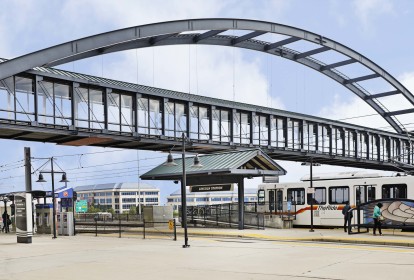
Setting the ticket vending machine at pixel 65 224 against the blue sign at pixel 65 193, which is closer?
the ticket vending machine at pixel 65 224

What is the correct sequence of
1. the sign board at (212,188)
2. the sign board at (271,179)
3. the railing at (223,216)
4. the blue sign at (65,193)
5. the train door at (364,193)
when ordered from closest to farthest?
the train door at (364,193)
the sign board at (212,188)
the railing at (223,216)
the sign board at (271,179)
the blue sign at (65,193)

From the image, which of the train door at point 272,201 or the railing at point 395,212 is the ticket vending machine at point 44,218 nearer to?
the train door at point 272,201

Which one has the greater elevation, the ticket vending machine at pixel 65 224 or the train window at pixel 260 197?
the train window at pixel 260 197

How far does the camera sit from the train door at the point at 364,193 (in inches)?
1343

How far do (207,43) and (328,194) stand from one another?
24.2 metres

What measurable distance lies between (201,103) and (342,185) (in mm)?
20163

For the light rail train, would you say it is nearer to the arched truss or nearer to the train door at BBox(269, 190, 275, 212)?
the train door at BBox(269, 190, 275, 212)

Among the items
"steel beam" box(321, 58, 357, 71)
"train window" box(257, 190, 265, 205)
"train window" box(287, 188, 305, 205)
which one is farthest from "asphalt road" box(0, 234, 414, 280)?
"steel beam" box(321, 58, 357, 71)

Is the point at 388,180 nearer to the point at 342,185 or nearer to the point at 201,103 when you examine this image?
the point at 342,185

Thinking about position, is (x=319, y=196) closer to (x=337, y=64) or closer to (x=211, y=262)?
(x=211, y=262)

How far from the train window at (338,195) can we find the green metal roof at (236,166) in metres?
4.02

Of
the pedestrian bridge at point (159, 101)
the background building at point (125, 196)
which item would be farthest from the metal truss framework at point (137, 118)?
the background building at point (125, 196)

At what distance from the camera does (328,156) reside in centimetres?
7206

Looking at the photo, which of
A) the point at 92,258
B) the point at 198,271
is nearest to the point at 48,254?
the point at 92,258
